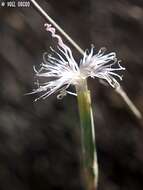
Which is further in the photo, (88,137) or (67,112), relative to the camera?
(67,112)

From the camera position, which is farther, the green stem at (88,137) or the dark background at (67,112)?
the dark background at (67,112)

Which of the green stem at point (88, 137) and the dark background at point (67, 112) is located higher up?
the dark background at point (67, 112)

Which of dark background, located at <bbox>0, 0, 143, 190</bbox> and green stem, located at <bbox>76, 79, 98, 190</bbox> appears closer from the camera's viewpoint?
green stem, located at <bbox>76, 79, 98, 190</bbox>

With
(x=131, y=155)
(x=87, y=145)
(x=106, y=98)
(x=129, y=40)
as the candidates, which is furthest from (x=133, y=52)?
(x=87, y=145)

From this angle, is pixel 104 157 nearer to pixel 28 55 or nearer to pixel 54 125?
pixel 54 125
